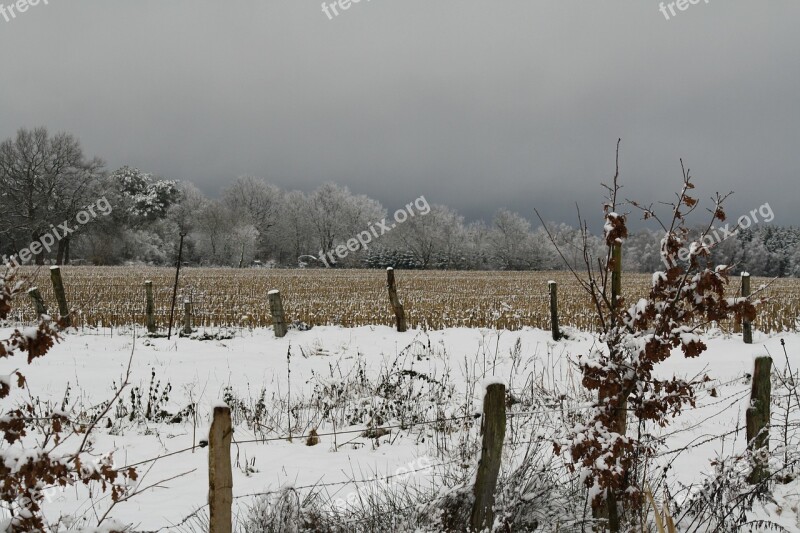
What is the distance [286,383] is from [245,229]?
70853 millimetres

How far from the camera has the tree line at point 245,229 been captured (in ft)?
176

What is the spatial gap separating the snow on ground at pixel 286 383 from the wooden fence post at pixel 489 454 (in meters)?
0.20

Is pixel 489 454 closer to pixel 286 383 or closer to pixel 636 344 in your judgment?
pixel 636 344

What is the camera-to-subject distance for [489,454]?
11.3 ft

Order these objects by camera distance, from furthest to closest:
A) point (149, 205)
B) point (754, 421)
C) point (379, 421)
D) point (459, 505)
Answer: point (149, 205)
point (379, 421)
point (754, 421)
point (459, 505)

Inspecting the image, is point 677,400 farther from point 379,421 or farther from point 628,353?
point 379,421

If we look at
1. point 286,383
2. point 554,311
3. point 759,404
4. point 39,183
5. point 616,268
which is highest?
point 39,183

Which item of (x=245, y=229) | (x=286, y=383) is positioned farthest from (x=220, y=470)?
(x=245, y=229)

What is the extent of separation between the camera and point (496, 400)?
3354 millimetres

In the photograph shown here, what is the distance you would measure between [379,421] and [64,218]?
5797cm

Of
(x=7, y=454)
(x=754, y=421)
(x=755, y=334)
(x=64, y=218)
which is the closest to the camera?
(x=7, y=454)

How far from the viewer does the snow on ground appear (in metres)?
4.95

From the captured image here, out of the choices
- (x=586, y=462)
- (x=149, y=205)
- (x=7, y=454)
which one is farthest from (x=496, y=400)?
(x=149, y=205)

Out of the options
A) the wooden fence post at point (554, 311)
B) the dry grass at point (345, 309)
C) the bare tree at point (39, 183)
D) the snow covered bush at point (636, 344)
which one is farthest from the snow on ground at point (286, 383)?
the bare tree at point (39, 183)
